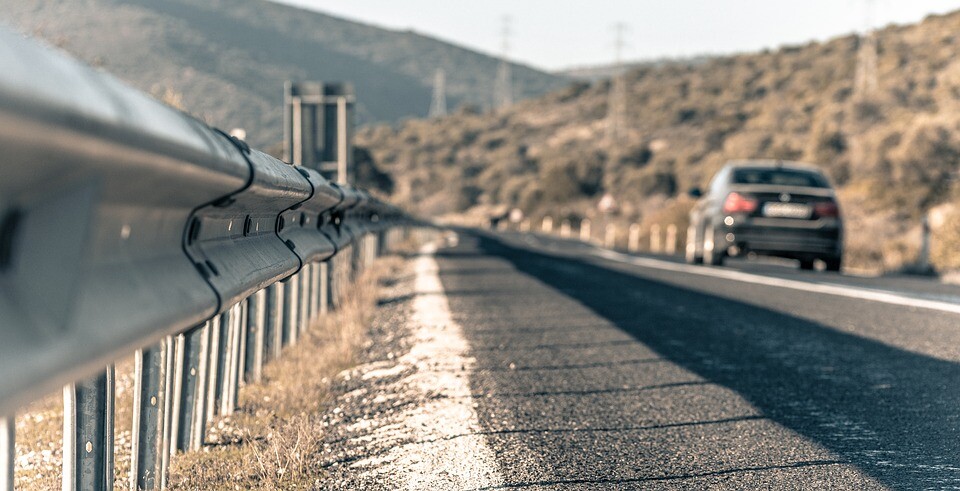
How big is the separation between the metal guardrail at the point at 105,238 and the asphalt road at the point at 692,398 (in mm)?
1004

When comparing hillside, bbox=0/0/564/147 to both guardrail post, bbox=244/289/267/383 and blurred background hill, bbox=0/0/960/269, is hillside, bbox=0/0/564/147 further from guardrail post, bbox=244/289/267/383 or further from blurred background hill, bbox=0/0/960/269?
guardrail post, bbox=244/289/267/383

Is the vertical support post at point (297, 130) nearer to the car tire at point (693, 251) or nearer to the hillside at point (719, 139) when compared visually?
the car tire at point (693, 251)

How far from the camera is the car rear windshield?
16.3 m

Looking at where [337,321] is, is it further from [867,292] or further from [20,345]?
[20,345]

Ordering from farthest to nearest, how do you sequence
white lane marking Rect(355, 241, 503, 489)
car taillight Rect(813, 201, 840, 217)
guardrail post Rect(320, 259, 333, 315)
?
car taillight Rect(813, 201, 840, 217), guardrail post Rect(320, 259, 333, 315), white lane marking Rect(355, 241, 503, 489)

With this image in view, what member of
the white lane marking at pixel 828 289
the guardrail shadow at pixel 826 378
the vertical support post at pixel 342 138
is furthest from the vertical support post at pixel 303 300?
the vertical support post at pixel 342 138

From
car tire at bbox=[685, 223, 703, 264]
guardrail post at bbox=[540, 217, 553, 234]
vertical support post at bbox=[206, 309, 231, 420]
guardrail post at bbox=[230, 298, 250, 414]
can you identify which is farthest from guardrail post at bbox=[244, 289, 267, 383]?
Answer: guardrail post at bbox=[540, 217, 553, 234]

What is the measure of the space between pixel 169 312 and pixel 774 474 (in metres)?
2.41

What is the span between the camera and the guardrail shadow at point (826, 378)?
14.1 feet

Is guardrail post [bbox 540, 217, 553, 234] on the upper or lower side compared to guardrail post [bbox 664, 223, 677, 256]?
lower

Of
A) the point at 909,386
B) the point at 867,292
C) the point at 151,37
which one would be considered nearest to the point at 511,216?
the point at 151,37

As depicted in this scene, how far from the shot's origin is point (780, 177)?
648 inches

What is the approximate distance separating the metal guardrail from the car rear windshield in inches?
516

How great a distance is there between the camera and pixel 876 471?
396cm
